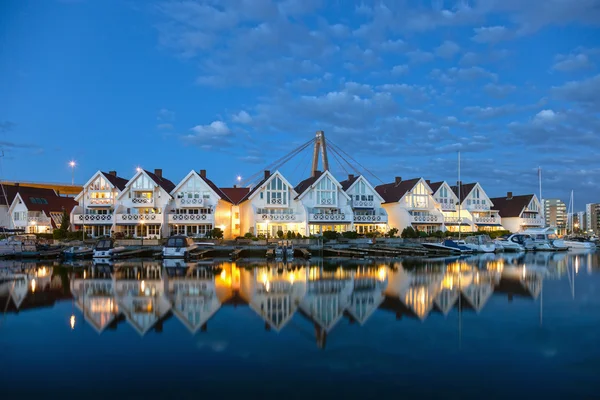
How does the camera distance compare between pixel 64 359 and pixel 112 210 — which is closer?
pixel 64 359

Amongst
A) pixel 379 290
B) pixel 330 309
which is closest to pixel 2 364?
pixel 330 309

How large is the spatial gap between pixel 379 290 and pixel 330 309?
510 cm

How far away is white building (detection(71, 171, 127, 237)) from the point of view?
53.1 meters

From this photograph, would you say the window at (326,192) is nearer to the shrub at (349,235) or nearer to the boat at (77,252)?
the shrub at (349,235)

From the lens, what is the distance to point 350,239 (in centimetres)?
5047

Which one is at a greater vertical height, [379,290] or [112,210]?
[112,210]

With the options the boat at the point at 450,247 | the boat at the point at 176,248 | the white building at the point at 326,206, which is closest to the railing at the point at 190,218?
the white building at the point at 326,206

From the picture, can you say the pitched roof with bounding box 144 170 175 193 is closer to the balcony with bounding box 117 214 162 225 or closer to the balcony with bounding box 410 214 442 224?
the balcony with bounding box 117 214 162 225

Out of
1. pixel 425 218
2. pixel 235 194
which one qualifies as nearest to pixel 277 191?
pixel 235 194

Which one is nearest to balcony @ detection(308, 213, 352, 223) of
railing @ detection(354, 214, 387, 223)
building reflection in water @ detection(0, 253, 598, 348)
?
railing @ detection(354, 214, 387, 223)

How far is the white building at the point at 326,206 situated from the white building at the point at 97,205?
20814 millimetres

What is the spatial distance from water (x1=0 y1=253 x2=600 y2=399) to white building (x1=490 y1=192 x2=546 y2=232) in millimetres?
49719

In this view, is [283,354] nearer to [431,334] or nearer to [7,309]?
[431,334]

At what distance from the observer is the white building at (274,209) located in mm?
53406
